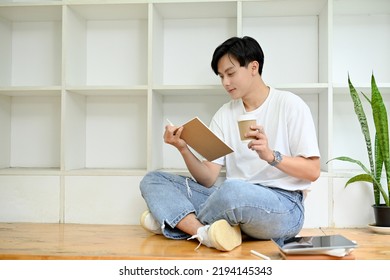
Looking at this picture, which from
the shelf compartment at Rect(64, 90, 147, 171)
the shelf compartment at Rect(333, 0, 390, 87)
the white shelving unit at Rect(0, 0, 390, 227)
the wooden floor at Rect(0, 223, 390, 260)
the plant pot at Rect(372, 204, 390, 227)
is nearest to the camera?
the wooden floor at Rect(0, 223, 390, 260)

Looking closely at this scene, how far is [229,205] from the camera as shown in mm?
1824

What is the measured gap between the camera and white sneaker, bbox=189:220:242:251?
180 centimetres

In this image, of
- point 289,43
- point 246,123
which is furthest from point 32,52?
point 246,123

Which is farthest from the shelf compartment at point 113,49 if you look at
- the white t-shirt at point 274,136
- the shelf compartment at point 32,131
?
the white t-shirt at point 274,136

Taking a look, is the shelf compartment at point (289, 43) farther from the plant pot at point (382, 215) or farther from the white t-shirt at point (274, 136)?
the plant pot at point (382, 215)

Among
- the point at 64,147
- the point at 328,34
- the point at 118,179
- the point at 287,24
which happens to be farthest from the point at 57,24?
the point at 328,34

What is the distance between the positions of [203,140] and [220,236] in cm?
44

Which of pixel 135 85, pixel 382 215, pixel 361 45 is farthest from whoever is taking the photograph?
pixel 361 45

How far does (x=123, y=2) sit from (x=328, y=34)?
119 cm

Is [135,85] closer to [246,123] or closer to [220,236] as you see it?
[246,123]

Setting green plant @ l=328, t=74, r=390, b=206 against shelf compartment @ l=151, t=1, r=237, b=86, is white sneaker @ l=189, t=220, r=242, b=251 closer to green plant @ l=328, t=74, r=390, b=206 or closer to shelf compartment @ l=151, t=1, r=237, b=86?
green plant @ l=328, t=74, r=390, b=206

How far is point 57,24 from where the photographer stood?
2.89 m

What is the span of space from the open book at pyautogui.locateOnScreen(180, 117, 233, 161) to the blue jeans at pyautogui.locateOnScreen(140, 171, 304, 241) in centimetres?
18

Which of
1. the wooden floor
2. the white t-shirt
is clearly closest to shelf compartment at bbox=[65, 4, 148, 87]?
the white t-shirt
